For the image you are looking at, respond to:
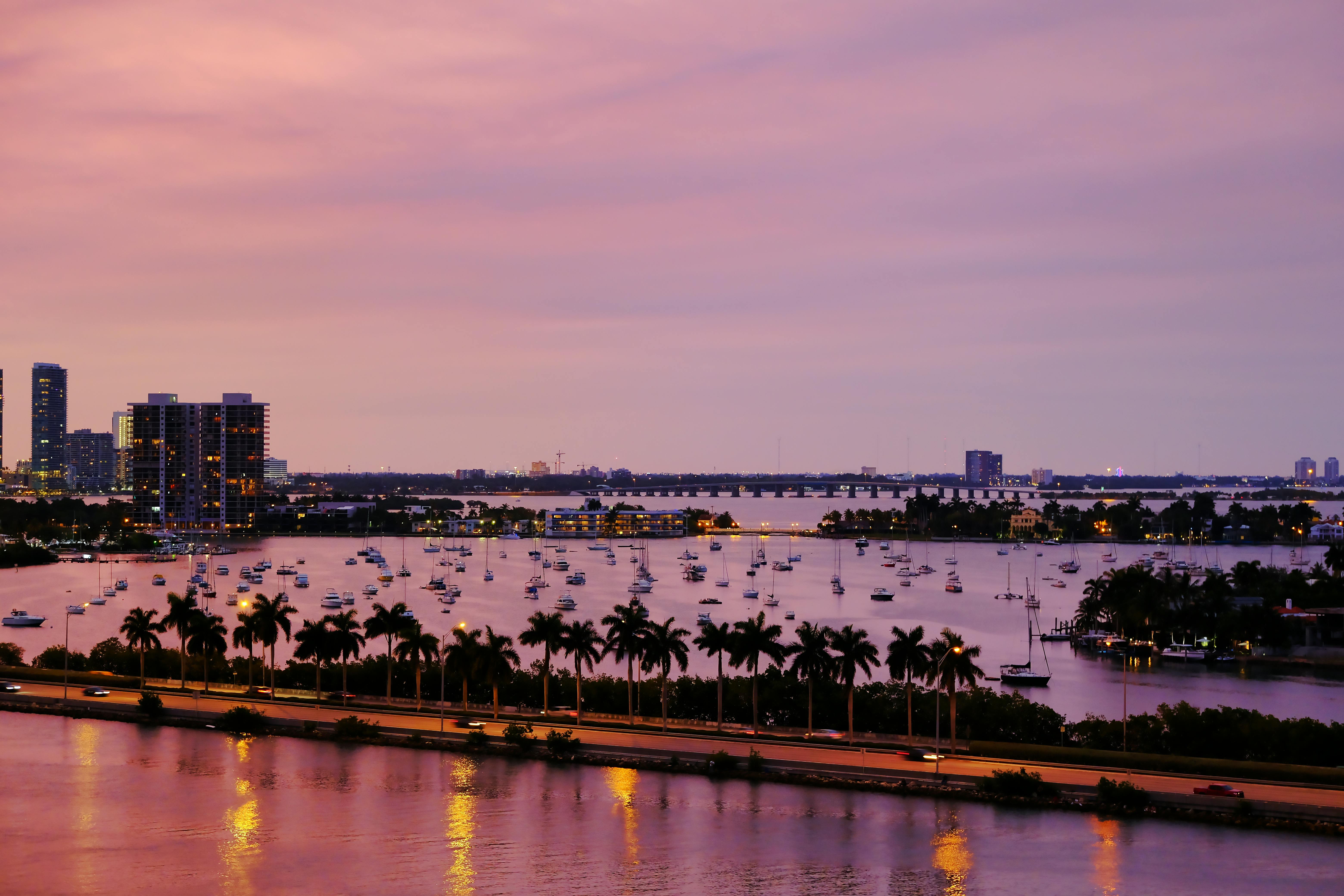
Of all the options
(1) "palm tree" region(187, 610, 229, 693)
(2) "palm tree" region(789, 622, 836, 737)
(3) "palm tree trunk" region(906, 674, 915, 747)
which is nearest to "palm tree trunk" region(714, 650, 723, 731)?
(2) "palm tree" region(789, 622, 836, 737)

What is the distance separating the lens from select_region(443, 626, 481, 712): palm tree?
3522cm

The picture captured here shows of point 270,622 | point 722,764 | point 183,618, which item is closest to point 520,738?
point 722,764

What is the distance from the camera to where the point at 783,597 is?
281ft

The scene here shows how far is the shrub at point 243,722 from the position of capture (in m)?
34.9

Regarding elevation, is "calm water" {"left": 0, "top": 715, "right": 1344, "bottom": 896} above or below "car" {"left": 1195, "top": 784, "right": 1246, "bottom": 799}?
below

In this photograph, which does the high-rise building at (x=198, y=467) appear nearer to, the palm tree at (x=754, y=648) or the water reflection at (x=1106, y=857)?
the palm tree at (x=754, y=648)

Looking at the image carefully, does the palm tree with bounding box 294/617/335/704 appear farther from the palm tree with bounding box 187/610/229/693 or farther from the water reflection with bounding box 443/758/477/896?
the water reflection with bounding box 443/758/477/896

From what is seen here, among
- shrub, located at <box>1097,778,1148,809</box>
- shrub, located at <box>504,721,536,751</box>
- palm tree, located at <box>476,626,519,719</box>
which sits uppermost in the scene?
palm tree, located at <box>476,626,519,719</box>

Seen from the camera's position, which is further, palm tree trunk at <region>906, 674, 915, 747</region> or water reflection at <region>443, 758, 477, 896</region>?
palm tree trunk at <region>906, 674, 915, 747</region>

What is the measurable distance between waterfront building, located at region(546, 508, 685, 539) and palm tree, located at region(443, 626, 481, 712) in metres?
120

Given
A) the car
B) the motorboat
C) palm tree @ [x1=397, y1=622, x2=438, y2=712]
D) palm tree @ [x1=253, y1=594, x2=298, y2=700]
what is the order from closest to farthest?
the car, palm tree @ [x1=397, y1=622, x2=438, y2=712], palm tree @ [x1=253, y1=594, x2=298, y2=700], the motorboat

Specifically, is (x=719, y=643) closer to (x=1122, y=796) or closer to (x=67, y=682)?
(x=1122, y=796)

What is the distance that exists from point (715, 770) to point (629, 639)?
242 inches

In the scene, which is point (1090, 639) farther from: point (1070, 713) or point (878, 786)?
point (878, 786)
